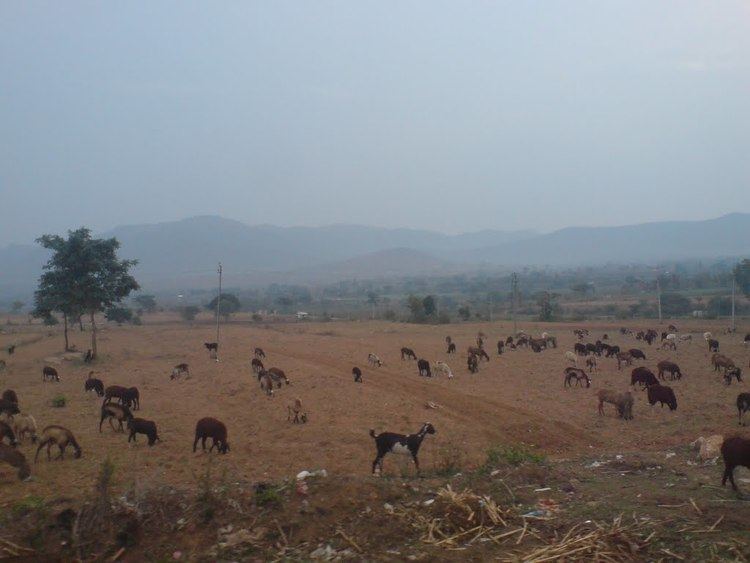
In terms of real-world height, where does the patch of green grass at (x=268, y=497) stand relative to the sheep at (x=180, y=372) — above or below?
above

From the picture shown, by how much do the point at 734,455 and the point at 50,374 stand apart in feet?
85.1

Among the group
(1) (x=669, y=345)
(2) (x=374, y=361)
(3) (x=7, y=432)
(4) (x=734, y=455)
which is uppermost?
(4) (x=734, y=455)

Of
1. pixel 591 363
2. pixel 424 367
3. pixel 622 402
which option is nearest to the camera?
pixel 622 402

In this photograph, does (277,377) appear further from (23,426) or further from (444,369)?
(23,426)

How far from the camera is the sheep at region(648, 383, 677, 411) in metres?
19.6

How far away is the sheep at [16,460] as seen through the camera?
1177 cm

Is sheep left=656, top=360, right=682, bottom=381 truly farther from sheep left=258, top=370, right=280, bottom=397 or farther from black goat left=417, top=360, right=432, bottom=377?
sheep left=258, top=370, right=280, bottom=397

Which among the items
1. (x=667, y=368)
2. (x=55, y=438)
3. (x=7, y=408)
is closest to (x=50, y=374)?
Result: (x=7, y=408)

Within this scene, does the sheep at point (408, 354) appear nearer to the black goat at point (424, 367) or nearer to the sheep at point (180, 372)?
the black goat at point (424, 367)

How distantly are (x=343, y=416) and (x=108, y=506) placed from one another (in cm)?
1026

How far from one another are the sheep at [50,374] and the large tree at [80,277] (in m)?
6.01

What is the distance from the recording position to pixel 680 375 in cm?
2548

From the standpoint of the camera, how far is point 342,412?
1925 centimetres

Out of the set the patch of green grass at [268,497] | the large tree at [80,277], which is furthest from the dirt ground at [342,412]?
the large tree at [80,277]
